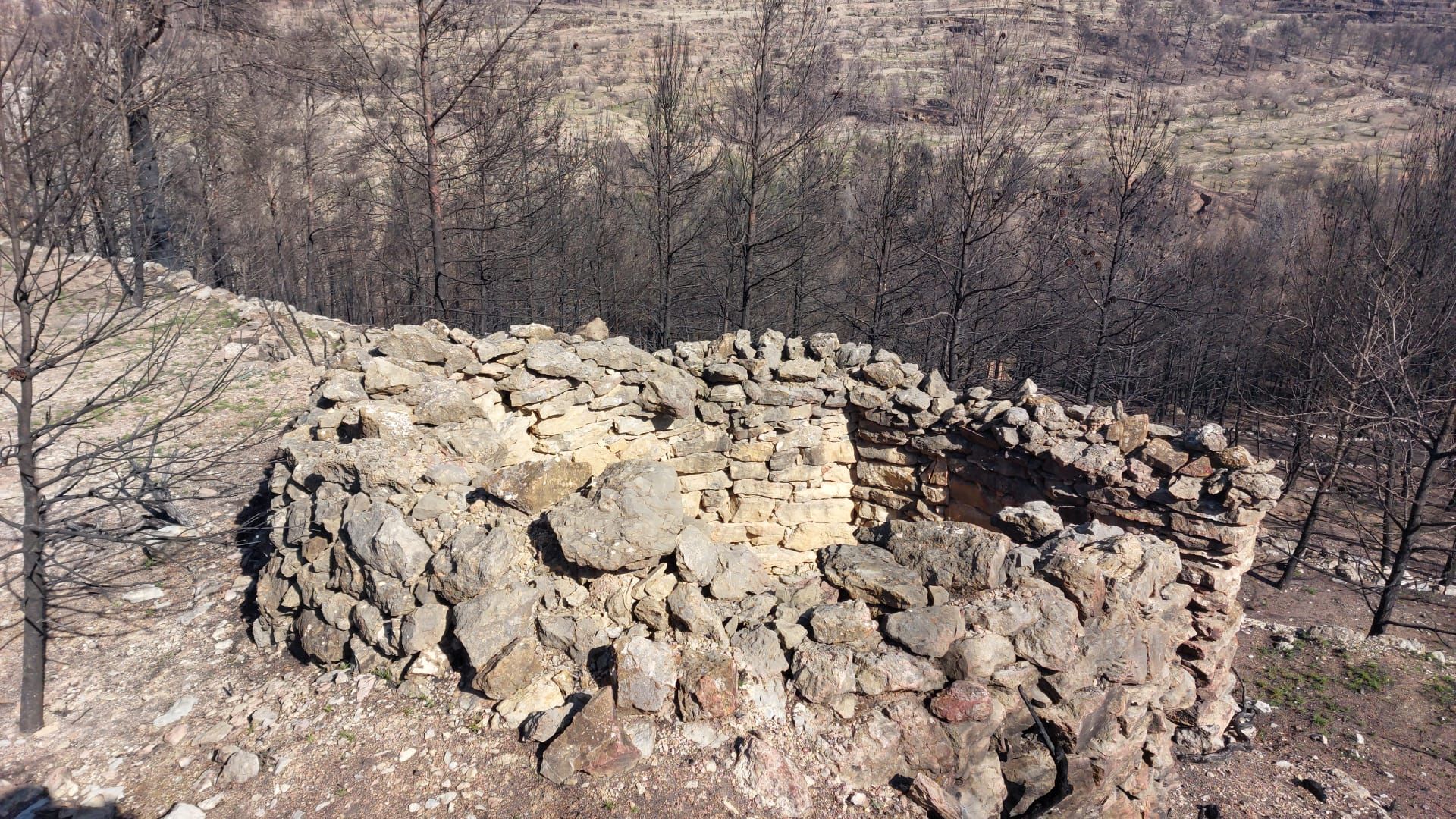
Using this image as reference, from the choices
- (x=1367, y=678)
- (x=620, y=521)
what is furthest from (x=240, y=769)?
(x=1367, y=678)

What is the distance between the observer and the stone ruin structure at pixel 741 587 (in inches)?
186

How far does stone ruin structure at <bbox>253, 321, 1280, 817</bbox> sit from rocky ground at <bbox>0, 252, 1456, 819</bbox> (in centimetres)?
14

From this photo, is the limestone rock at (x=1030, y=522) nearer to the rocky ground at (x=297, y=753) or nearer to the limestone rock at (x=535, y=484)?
the rocky ground at (x=297, y=753)

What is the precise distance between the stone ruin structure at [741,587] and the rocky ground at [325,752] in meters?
0.14

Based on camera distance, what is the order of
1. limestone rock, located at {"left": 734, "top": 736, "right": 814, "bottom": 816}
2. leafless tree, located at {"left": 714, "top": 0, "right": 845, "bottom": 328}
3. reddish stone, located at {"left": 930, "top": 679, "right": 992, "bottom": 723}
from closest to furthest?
limestone rock, located at {"left": 734, "top": 736, "right": 814, "bottom": 816}
reddish stone, located at {"left": 930, "top": 679, "right": 992, "bottom": 723}
leafless tree, located at {"left": 714, "top": 0, "right": 845, "bottom": 328}

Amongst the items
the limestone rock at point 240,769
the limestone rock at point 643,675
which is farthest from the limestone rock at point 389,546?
the limestone rock at point 643,675

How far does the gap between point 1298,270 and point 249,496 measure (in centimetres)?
2604

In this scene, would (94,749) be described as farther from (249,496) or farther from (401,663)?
(249,496)

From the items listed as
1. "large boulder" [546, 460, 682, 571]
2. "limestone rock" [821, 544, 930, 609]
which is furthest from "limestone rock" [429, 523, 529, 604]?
"limestone rock" [821, 544, 930, 609]

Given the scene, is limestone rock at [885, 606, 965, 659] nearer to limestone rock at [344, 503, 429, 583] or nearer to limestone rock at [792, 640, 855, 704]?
limestone rock at [792, 640, 855, 704]

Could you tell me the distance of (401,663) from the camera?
195 inches

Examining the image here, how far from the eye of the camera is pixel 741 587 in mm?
5418

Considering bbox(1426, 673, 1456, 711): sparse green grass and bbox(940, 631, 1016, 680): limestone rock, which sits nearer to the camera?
bbox(940, 631, 1016, 680): limestone rock

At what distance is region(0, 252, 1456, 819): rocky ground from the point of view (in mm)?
4195
